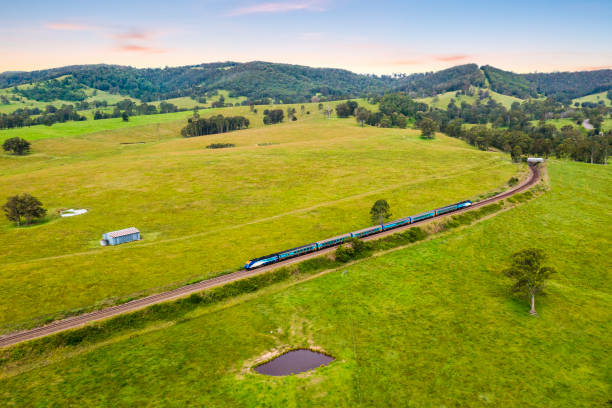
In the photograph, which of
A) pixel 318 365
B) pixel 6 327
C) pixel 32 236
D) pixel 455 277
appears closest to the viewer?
pixel 318 365

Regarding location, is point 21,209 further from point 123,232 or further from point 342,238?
point 342,238

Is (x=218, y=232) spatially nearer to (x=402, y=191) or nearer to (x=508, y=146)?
(x=402, y=191)

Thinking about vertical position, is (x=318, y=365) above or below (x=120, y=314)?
below

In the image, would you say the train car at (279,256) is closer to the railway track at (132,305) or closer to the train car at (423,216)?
the railway track at (132,305)

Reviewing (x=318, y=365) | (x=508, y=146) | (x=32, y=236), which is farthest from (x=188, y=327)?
(x=508, y=146)

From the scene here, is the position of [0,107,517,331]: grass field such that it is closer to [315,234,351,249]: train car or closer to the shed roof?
the shed roof

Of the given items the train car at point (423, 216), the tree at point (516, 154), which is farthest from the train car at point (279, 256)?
the tree at point (516, 154)

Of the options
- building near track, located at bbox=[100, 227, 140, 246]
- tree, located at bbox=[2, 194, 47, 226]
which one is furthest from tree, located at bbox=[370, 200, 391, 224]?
tree, located at bbox=[2, 194, 47, 226]
